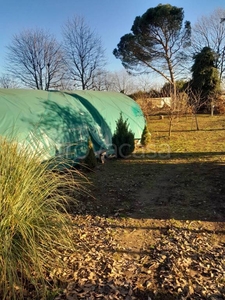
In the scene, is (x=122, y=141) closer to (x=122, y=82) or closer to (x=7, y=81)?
(x=122, y=82)

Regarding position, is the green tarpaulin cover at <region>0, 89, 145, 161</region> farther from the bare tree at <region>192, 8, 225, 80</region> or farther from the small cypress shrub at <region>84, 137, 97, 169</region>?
the bare tree at <region>192, 8, 225, 80</region>

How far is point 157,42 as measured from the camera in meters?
21.0

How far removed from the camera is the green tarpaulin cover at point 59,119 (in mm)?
4776

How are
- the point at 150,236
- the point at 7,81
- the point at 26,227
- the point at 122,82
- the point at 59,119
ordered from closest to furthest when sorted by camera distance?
the point at 26,227 < the point at 150,236 < the point at 59,119 < the point at 122,82 < the point at 7,81

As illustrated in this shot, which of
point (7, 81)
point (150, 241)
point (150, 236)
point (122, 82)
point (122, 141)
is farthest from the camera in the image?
point (7, 81)

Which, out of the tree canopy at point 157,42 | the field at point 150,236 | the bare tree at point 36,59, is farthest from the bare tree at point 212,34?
the field at point 150,236

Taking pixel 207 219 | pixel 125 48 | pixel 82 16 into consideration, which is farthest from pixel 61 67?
pixel 207 219

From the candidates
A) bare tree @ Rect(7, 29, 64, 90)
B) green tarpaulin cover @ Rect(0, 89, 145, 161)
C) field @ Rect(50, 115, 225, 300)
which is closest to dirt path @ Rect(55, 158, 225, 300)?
field @ Rect(50, 115, 225, 300)

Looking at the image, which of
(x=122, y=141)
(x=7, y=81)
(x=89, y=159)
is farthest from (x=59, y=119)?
(x=7, y=81)

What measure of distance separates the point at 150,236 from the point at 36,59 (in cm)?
2347

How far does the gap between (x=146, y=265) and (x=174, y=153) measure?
5.55 metres

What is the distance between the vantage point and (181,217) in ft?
11.0

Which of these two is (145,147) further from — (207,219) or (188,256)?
(188,256)

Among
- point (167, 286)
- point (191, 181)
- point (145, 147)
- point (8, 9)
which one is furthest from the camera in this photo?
point (8, 9)
